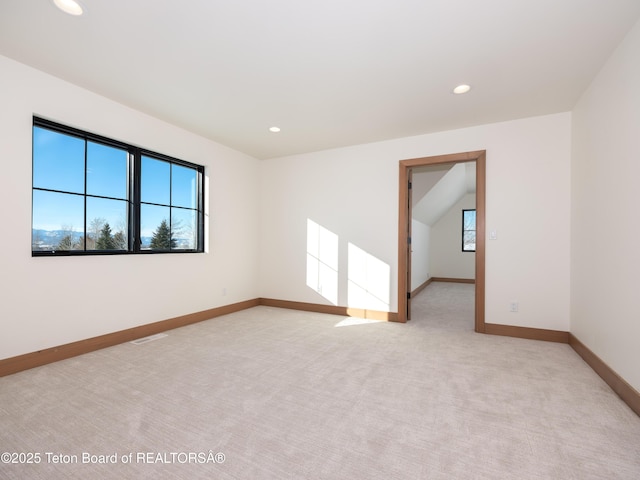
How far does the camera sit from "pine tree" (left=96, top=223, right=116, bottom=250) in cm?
307

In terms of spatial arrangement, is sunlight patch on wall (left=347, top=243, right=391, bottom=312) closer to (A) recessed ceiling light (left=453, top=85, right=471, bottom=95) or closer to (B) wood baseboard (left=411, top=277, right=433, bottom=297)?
(A) recessed ceiling light (left=453, top=85, right=471, bottom=95)

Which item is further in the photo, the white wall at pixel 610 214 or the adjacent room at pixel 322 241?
the white wall at pixel 610 214

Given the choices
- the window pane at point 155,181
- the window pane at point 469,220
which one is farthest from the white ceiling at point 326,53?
the window pane at point 469,220

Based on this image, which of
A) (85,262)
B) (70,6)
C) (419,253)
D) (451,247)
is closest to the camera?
(70,6)

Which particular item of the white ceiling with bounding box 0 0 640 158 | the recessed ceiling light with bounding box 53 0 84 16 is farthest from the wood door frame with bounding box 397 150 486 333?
the recessed ceiling light with bounding box 53 0 84 16

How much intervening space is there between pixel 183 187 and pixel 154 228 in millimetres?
711

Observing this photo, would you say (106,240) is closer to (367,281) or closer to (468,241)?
(367,281)

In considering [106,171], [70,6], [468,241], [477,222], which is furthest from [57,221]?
[468,241]

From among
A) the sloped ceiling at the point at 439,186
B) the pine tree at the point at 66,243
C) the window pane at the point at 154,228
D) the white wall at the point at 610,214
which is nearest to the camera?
the white wall at the point at 610,214

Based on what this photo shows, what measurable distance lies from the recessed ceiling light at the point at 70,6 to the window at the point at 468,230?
28.6 ft

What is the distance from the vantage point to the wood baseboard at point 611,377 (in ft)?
6.20

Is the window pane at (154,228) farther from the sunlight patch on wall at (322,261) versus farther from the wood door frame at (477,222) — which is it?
the wood door frame at (477,222)

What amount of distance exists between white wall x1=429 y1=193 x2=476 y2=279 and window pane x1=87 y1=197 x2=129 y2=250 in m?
7.73

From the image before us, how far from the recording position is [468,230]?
8.45 m
